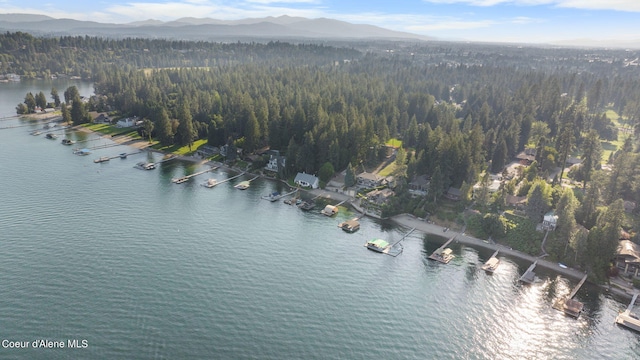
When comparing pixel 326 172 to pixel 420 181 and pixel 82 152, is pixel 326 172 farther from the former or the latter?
pixel 82 152

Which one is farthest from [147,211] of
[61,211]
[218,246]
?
[218,246]

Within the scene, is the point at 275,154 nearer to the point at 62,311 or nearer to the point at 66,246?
the point at 66,246

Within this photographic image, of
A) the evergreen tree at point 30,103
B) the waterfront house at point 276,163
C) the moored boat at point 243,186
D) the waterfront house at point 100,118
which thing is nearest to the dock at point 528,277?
the waterfront house at point 276,163

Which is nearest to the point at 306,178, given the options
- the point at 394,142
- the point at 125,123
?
the point at 394,142

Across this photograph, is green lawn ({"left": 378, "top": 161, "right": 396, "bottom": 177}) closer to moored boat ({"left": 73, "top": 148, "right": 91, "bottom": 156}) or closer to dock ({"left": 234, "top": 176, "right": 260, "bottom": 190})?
dock ({"left": 234, "top": 176, "right": 260, "bottom": 190})

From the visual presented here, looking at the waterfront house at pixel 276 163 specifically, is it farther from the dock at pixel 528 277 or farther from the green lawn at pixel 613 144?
the green lawn at pixel 613 144

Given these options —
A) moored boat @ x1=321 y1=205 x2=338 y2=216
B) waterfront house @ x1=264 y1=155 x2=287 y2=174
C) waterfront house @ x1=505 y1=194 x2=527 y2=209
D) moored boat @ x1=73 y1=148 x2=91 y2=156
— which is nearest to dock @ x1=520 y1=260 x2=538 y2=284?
waterfront house @ x1=505 y1=194 x2=527 y2=209
